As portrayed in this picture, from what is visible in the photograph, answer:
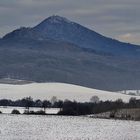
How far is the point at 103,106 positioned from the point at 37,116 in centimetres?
1705

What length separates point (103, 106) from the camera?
147500mm

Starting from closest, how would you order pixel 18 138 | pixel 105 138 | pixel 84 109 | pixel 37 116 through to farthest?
pixel 18 138, pixel 105 138, pixel 37 116, pixel 84 109

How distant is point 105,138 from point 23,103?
122742mm

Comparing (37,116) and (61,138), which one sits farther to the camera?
(37,116)

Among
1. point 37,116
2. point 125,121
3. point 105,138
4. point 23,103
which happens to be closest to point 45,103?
point 23,103

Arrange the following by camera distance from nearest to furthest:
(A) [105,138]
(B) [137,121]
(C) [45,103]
→ (A) [105,138] → (B) [137,121] → (C) [45,103]

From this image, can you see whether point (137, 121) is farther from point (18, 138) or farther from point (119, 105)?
point (18, 138)

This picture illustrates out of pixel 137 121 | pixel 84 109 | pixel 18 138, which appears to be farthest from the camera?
pixel 84 109

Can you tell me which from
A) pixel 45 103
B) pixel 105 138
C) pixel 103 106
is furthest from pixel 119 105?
pixel 105 138

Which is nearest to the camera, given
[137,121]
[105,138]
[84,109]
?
[105,138]

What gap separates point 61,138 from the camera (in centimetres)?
6944

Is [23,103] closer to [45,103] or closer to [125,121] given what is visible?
[45,103]

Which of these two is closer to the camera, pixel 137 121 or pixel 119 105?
pixel 137 121

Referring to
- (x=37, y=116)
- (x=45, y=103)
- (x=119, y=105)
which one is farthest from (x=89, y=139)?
(x=45, y=103)
